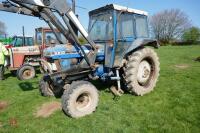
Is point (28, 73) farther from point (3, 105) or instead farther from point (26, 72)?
point (3, 105)

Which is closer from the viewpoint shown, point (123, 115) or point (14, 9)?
point (123, 115)

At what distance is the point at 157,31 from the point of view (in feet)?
194

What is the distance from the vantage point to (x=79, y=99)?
19.0ft

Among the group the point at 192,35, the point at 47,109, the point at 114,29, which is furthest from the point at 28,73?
the point at 192,35

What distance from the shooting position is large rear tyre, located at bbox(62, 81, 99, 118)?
5402mm

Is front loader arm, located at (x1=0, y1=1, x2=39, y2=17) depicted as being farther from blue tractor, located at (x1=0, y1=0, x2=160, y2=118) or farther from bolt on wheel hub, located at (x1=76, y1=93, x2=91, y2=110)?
bolt on wheel hub, located at (x1=76, y1=93, x2=91, y2=110)

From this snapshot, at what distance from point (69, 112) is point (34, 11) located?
254 centimetres

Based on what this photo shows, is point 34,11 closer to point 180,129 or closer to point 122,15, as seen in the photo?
point 122,15

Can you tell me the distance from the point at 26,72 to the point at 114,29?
6.08 meters

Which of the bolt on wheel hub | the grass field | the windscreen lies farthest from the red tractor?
the bolt on wheel hub

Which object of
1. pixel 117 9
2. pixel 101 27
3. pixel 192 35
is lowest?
pixel 101 27

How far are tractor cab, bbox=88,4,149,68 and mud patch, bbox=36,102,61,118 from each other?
5.84 feet

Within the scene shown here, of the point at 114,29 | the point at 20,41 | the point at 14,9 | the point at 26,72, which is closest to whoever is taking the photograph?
the point at 14,9

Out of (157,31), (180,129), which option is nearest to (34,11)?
(180,129)
